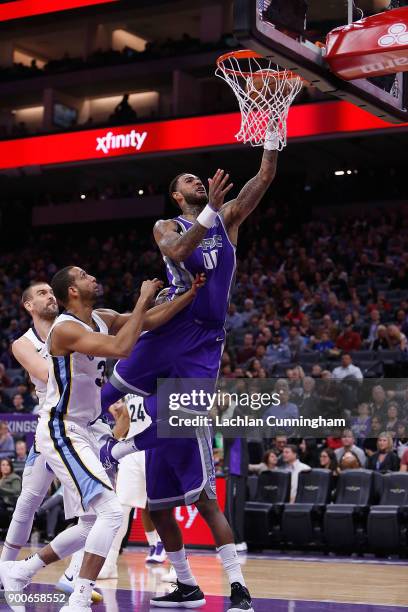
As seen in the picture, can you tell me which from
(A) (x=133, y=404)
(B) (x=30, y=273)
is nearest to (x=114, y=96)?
(B) (x=30, y=273)

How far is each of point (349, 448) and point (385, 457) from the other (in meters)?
0.50

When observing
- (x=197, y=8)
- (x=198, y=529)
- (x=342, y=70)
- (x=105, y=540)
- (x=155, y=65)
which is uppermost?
(x=197, y=8)

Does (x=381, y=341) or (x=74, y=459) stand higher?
(x=381, y=341)

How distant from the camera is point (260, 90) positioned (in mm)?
7121

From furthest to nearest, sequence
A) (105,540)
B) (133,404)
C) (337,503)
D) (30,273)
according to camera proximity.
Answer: (30,273) < (337,503) < (133,404) < (105,540)

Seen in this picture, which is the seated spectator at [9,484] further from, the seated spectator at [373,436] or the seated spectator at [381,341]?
the seated spectator at [381,341]

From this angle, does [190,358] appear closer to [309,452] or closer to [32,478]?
[32,478]

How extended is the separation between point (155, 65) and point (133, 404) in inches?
665

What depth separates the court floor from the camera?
20.4 feet

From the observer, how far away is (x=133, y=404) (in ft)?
29.4

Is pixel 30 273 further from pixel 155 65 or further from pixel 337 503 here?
pixel 337 503

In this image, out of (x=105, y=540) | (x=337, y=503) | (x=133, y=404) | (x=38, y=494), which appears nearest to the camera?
(x=105, y=540)

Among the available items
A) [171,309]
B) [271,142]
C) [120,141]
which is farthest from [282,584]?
[120,141]

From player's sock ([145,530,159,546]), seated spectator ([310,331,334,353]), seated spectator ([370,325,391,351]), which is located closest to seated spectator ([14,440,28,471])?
player's sock ([145,530,159,546])
